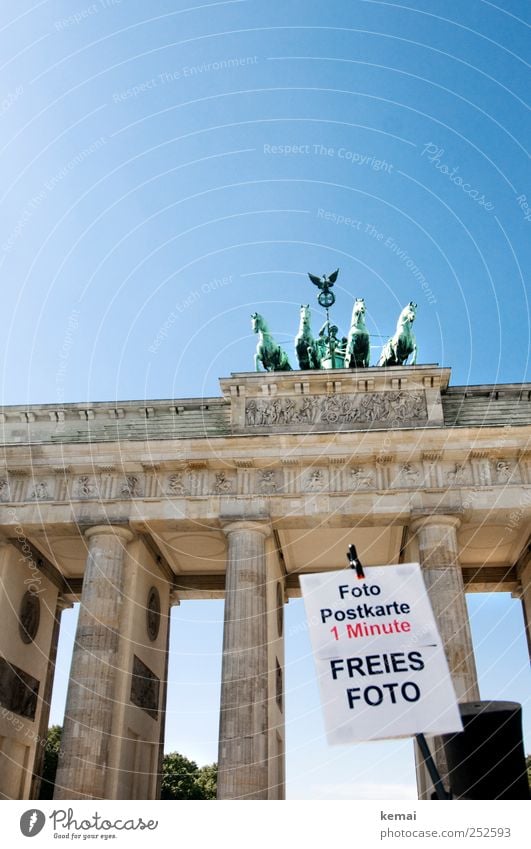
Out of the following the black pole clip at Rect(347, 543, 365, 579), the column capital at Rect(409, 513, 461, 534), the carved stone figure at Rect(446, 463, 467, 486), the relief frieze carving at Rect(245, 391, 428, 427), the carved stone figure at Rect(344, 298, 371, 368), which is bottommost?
the black pole clip at Rect(347, 543, 365, 579)

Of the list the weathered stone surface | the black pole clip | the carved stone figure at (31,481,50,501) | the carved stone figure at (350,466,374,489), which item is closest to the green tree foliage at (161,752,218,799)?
the weathered stone surface

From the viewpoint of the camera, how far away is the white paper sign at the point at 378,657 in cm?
682

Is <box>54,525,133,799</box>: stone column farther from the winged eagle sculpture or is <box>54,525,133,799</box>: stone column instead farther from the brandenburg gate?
the winged eagle sculpture

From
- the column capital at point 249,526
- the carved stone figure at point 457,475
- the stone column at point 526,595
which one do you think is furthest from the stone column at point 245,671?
the stone column at point 526,595

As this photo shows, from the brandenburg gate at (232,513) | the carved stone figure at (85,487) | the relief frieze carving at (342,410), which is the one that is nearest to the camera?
the brandenburg gate at (232,513)

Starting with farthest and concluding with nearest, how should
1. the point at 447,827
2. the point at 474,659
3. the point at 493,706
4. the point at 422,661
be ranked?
the point at 474,659 < the point at 447,827 < the point at 422,661 < the point at 493,706

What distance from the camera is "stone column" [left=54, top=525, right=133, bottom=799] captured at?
24.4 meters

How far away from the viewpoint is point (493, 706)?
20.4 ft

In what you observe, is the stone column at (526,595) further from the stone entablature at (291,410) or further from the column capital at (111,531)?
the column capital at (111,531)

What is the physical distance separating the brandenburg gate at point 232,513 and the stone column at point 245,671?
6cm

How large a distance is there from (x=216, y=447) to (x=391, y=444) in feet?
21.9

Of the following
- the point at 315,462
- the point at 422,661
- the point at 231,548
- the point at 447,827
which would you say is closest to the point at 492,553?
the point at 315,462

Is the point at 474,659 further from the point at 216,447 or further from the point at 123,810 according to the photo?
the point at 123,810

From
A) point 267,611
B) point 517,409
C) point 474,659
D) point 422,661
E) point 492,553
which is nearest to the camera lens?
point 422,661
